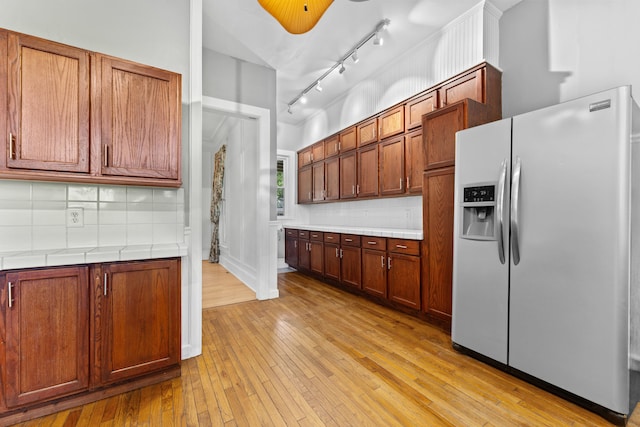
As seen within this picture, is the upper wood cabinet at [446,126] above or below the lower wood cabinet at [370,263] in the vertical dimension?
above

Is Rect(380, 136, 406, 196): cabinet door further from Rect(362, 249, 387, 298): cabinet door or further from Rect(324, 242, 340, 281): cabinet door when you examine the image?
Rect(324, 242, 340, 281): cabinet door

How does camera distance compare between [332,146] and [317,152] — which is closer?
[332,146]

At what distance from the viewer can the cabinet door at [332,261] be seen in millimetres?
4043

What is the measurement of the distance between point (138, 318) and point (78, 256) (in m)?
0.51

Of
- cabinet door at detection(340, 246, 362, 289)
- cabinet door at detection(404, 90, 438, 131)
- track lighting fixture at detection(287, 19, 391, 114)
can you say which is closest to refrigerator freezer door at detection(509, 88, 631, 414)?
cabinet door at detection(404, 90, 438, 131)

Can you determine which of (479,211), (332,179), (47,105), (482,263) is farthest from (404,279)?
(47,105)

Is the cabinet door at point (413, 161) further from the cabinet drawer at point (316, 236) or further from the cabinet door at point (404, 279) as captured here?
the cabinet drawer at point (316, 236)

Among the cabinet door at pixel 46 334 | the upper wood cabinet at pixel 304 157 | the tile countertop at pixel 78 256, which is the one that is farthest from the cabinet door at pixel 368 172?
the cabinet door at pixel 46 334

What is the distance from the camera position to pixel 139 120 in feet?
6.09

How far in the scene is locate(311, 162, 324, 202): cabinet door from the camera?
16.8ft

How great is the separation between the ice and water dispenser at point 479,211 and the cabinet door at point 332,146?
2.82 m

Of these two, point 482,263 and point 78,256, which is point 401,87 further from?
point 78,256

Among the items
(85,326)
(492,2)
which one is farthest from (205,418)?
(492,2)

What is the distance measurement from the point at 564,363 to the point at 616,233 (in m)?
0.83
